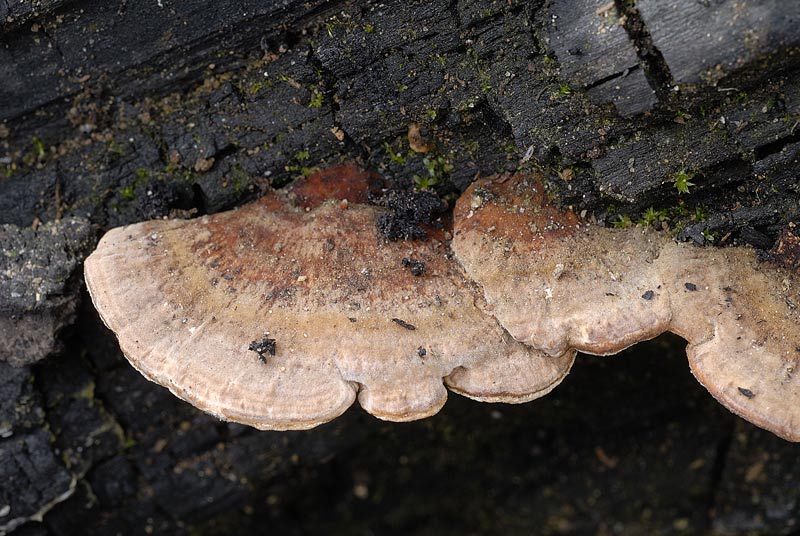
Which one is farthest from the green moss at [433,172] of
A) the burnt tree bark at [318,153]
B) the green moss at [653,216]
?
the green moss at [653,216]

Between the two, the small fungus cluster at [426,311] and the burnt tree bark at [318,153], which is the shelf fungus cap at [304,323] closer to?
the small fungus cluster at [426,311]

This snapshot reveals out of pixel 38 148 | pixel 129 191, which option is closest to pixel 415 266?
pixel 129 191

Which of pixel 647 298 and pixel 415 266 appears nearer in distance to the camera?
pixel 647 298

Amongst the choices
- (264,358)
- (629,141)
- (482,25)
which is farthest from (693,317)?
(264,358)

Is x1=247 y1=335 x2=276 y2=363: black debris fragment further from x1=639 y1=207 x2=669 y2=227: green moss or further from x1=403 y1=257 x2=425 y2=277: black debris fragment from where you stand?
x1=639 y1=207 x2=669 y2=227: green moss

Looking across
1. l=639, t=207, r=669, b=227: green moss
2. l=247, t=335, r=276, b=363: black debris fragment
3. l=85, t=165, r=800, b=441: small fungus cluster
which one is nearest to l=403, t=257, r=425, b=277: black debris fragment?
l=85, t=165, r=800, b=441: small fungus cluster

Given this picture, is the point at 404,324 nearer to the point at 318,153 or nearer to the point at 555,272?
the point at 555,272
